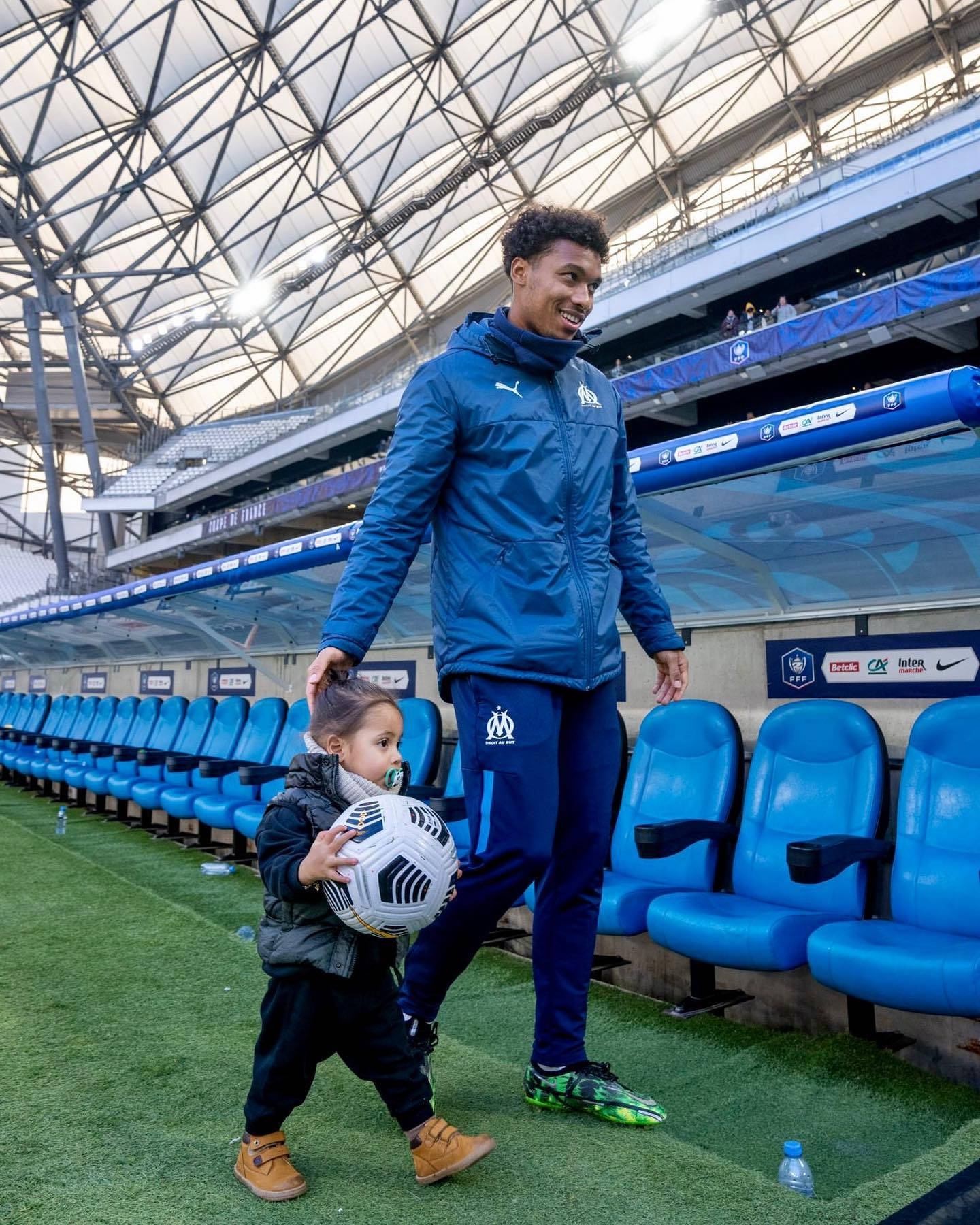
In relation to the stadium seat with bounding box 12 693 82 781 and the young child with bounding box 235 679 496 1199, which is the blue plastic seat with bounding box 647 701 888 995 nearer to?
the young child with bounding box 235 679 496 1199

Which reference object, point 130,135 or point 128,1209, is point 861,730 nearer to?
point 128,1209

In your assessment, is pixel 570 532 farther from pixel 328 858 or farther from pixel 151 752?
pixel 151 752

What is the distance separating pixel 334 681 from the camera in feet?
5.44

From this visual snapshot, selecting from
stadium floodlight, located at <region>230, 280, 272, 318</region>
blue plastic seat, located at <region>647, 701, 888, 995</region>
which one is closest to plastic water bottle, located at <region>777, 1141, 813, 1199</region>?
blue plastic seat, located at <region>647, 701, 888, 995</region>

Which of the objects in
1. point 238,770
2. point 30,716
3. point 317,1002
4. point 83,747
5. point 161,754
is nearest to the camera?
point 317,1002

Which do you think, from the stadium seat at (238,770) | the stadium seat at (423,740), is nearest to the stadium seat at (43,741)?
the stadium seat at (238,770)

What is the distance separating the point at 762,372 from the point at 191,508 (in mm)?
25802

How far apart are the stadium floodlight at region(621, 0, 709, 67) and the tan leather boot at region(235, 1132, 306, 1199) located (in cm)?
2575

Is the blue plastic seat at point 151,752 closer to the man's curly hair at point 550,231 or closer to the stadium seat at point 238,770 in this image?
the stadium seat at point 238,770

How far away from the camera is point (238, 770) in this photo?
5.43 meters

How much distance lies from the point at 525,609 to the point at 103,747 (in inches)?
260

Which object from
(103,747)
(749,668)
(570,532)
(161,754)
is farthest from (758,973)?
(103,747)

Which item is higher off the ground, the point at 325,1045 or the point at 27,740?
the point at 27,740

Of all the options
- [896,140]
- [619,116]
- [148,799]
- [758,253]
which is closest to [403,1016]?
[148,799]
